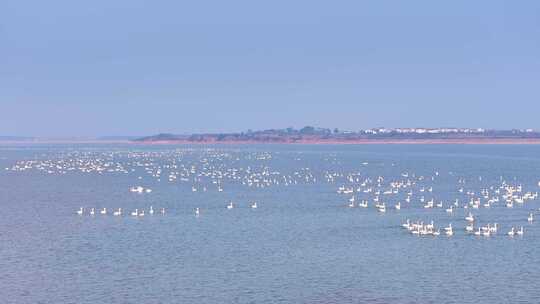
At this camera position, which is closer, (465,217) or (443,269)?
(443,269)

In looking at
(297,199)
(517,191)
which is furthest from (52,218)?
(517,191)

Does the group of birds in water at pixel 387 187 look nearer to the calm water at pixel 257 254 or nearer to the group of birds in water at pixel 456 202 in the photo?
the group of birds in water at pixel 456 202

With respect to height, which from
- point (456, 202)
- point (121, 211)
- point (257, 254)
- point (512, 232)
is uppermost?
point (456, 202)

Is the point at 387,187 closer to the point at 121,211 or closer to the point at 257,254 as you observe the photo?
the point at 121,211

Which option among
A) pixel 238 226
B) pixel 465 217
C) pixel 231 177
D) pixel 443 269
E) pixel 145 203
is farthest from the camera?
pixel 231 177

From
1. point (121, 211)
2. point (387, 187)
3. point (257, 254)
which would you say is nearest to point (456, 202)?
point (387, 187)

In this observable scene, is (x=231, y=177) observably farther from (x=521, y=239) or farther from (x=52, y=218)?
(x=521, y=239)

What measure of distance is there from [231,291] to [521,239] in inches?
877

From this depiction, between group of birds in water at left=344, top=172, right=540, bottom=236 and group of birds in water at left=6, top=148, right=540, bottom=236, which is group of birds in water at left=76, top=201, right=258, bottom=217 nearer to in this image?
group of birds in water at left=6, top=148, right=540, bottom=236

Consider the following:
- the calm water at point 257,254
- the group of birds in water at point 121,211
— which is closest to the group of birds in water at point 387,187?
the group of birds in water at point 121,211

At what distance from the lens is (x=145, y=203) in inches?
3280

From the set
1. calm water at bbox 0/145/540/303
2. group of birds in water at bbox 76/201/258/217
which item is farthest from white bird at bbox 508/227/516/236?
group of birds in water at bbox 76/201/258/217

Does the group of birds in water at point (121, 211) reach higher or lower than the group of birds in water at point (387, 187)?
lower

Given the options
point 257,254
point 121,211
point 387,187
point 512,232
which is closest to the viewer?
point 257,254
